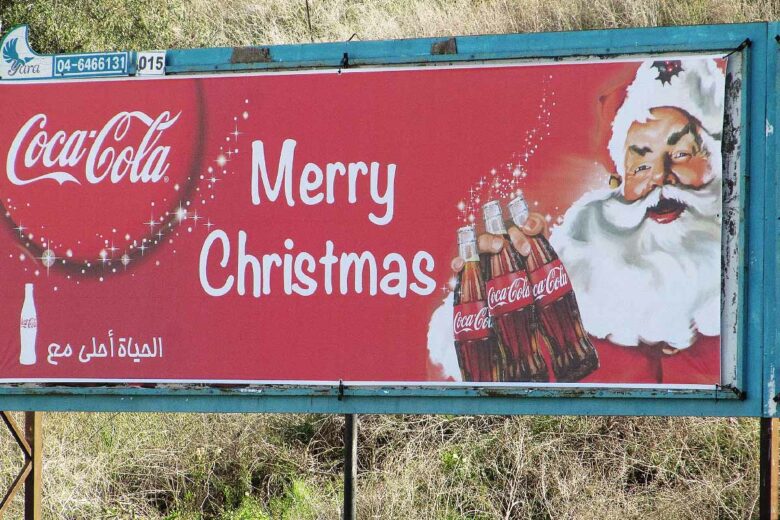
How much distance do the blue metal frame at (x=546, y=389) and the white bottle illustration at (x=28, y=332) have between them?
172 mm

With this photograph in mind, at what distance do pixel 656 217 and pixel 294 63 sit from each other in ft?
7.34

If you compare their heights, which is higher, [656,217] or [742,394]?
[656,217]

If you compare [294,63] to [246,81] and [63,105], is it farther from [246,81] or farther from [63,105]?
[63,105]

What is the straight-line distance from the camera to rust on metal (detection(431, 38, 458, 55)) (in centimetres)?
465

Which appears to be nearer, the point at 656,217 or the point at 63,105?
the point at 656,217

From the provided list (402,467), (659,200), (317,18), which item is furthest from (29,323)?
(317,18)

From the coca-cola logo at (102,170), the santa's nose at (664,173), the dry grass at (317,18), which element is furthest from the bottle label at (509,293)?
the dry grass at (317,18)

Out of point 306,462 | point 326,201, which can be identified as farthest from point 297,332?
point 306,462

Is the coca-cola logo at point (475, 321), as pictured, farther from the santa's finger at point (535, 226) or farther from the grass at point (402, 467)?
the grass at point (402, 467)

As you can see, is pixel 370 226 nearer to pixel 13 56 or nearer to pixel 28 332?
pixel 28 332

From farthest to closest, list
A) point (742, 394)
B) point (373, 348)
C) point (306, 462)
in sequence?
point (306, 462)
point (373, 348)
point (742, 394)

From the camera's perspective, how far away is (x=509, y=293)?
4.59m

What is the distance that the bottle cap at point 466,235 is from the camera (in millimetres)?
4633

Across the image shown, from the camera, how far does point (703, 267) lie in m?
4.48
